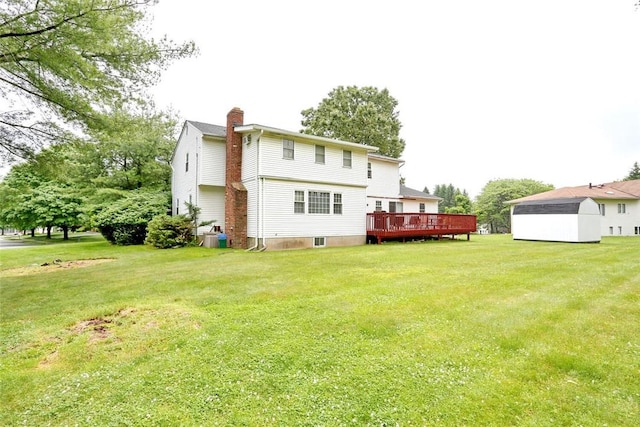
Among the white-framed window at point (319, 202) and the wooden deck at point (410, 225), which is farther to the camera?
the wooden deck at point (410, 225)

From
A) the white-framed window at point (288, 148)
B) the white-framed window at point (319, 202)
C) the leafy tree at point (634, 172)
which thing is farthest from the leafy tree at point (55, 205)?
the leafy tree at point (634, 172)

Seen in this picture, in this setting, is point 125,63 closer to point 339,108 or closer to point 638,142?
point 339,108

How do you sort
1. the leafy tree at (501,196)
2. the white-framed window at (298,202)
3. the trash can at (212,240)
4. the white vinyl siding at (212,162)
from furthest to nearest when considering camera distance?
the leafy tree at (501,196) < the white vinyl siding at (212,162) < the trash can at (212,240) < the white-framed window at (298,202)

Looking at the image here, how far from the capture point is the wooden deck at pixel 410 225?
685 inches

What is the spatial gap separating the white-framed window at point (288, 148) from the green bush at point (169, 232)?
608cm

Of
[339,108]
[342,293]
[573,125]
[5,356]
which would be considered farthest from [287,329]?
[339,108]

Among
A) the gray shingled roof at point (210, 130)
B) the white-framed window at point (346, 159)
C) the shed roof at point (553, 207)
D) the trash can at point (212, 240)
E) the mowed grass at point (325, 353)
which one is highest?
the gray shingled roof at point (210, 130)

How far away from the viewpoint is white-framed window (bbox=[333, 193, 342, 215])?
54.9 feet

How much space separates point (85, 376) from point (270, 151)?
12356mm

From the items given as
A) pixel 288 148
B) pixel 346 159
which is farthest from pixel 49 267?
pixel 346 159

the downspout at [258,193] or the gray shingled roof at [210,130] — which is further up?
the gray shingled roof at [210,130]

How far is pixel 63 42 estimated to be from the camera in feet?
21.0

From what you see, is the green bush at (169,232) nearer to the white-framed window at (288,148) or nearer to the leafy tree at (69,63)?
the white-framed window at (288,148)

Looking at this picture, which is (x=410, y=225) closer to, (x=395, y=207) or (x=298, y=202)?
(x=395, y=207)
